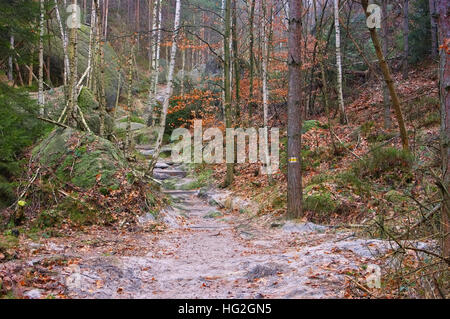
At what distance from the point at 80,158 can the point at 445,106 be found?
751 cm

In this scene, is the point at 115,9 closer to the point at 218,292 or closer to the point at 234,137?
the point at 234,137

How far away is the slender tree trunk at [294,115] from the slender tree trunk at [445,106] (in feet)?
15.4

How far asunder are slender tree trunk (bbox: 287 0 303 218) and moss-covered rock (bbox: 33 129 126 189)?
13.5 ft

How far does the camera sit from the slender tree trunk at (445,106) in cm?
299

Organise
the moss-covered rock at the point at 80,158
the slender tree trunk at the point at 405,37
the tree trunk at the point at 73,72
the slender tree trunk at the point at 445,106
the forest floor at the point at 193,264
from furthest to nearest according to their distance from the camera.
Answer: the slender tree trunk at the point at 405,37 < the tree trunk at the point at 73,72 < the moss-covered rock at the point at 80,158 < the forest floor at the point at 193,264 < the slender tree trunk at the point at 445,106

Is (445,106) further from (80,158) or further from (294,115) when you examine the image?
(80,158)

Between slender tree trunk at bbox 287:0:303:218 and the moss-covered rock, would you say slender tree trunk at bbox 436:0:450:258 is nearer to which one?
slender tree trunk at bbox 287:0:303:218

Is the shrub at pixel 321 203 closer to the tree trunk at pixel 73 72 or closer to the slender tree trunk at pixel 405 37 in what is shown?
the tree trunk at pixel 73 72

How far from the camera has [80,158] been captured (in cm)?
821

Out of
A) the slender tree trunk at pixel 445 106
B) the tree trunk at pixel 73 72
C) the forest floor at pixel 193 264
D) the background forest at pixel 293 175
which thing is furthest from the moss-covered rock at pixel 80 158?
the slender tree trunk at pixel 445 106

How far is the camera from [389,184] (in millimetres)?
7930

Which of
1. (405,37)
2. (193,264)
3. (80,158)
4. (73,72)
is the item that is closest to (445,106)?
(193,264)

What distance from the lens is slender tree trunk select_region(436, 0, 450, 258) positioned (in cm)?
299

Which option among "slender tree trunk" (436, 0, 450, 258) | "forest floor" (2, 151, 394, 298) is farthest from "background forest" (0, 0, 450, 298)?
"forest floor" (2, 151, 394, 298)
